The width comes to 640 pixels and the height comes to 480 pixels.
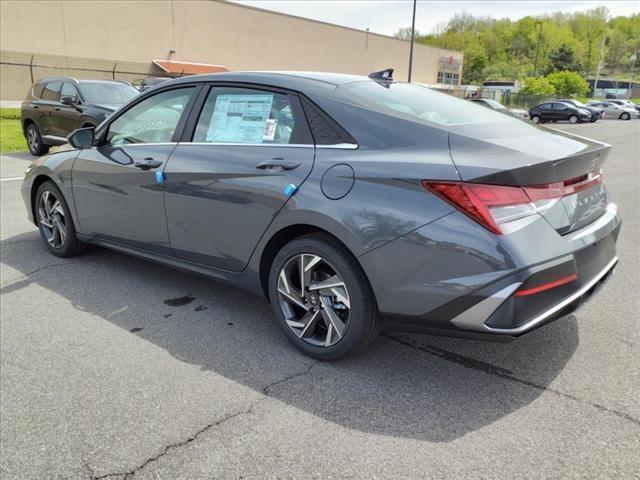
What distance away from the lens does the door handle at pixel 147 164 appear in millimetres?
3857

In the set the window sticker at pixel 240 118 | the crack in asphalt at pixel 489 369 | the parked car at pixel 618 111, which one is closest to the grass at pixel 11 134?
the window sticker at pixel 240 118

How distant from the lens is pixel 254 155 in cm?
331

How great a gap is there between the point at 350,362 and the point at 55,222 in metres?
3.41

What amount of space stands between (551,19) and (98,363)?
572ft

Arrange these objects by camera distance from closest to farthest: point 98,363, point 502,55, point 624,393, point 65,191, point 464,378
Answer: point 624,393
point 464,378
point 98,363
point 65,191
point 502,55

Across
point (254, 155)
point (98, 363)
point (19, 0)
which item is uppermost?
point (19, 0)

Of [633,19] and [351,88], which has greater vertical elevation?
[633,19]

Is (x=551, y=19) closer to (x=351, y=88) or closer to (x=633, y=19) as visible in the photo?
(x=633, y=19)

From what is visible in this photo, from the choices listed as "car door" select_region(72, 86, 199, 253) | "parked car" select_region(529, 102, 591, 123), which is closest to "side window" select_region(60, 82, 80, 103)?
"car door" select_region(72, 86, 199, 253)

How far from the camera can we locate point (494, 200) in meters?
2.44

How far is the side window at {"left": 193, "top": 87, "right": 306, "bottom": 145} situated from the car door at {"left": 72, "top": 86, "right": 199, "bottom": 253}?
0.78 ft

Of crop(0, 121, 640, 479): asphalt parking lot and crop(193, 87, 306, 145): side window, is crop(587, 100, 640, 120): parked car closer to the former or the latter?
crop(0, 121, 640, 479): asphalt parking lot

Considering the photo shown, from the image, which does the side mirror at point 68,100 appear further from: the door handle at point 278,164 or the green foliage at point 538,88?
the green foliage at point 538,88

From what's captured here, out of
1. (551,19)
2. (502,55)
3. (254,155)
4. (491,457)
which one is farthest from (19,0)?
(551,19)
